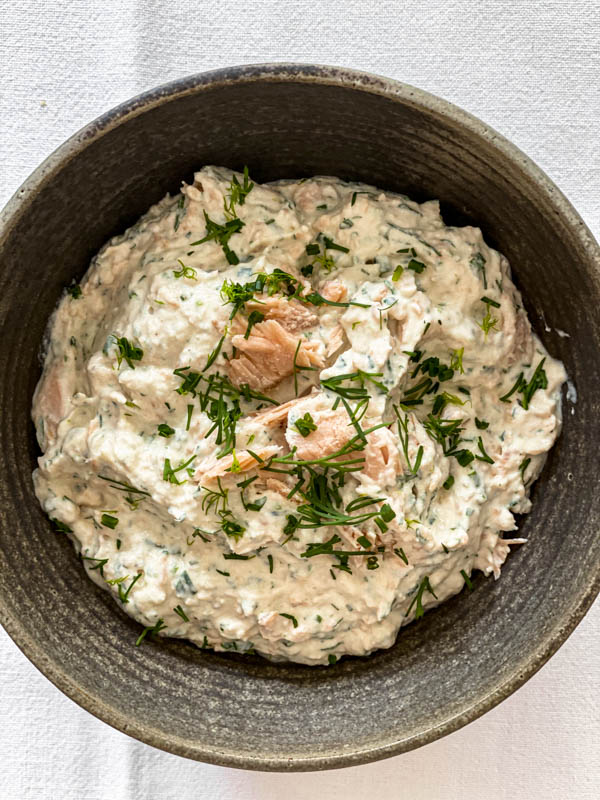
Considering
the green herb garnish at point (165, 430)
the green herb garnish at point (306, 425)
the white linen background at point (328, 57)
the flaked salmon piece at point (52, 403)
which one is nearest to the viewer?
the green herb garnish at point (306, 425)

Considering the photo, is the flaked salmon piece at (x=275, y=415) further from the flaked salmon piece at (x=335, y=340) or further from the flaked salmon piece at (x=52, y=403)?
the flaked salmon piece at (x=52, y=403)

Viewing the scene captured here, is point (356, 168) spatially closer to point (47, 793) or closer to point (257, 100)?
point (257, 100)

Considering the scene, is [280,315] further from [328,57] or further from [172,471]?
[328,57]

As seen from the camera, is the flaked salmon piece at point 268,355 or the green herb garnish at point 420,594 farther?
the green herb garnish at point 420,594

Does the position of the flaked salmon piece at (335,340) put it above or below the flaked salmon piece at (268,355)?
above

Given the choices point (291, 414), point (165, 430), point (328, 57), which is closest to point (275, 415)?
point (291, 414)

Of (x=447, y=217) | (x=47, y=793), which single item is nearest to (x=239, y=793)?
(x=47, y=793)

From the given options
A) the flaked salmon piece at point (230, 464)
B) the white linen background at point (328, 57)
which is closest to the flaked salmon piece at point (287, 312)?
the flaked salmon piece at point (230, 464)
